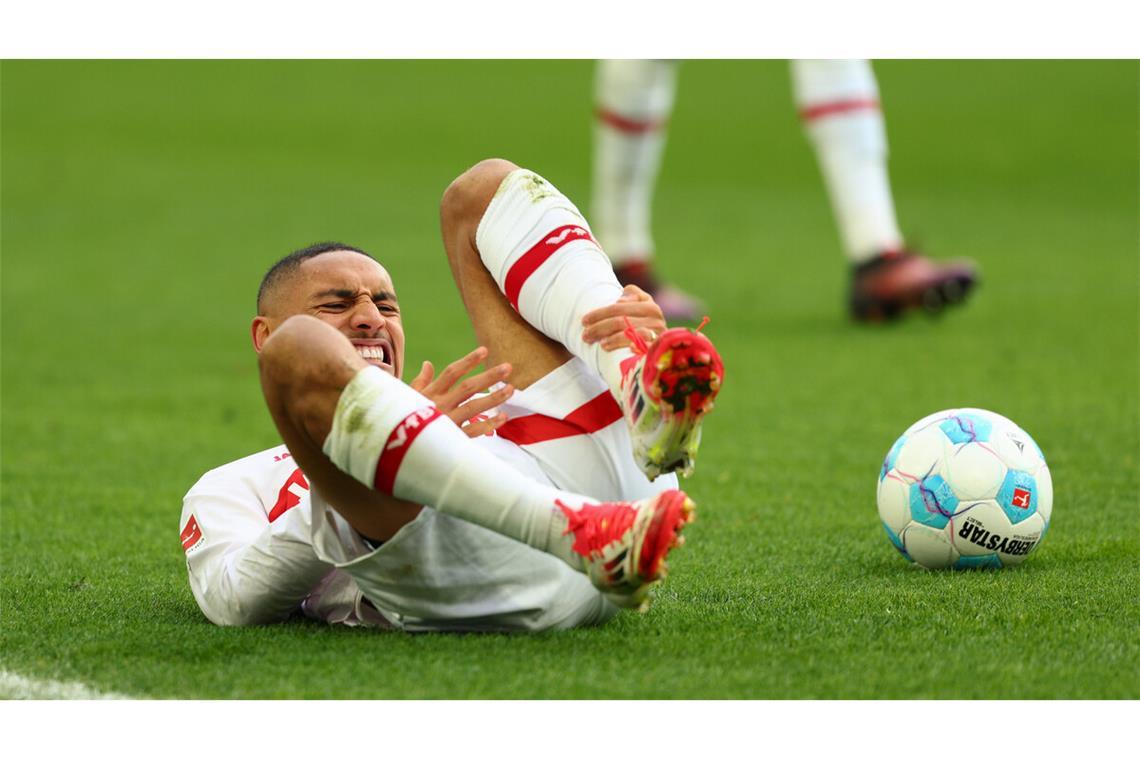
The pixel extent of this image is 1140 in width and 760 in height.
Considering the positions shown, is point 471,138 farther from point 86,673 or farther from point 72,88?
point 86,673

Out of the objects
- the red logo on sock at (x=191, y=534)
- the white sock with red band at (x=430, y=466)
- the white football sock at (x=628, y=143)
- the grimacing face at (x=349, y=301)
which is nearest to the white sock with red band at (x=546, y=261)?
the grimacing face at (x=349, y=301)

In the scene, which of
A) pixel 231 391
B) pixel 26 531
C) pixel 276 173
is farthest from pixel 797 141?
pixel 26 531

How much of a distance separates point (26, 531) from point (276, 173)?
1217 cm

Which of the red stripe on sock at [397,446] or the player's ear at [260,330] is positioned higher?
the player's ear at [260,330]

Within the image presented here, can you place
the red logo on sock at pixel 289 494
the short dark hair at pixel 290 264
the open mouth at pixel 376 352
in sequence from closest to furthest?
the open mouth at pixel 376 352
the short dark hair at pixel 290 264
the red logo on sock at pixel 289 494

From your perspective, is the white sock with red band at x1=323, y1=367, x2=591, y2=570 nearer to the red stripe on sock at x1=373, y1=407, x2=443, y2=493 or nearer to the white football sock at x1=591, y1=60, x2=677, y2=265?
the red stripe on sock at x1=373, y1=407, x2=443, y2=493

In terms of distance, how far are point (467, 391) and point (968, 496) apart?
125 centimetres

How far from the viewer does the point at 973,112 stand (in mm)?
19344

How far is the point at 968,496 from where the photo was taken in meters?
3.44

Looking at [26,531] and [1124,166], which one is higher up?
[26,531]

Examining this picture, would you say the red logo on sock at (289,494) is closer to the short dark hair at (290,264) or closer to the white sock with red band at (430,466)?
the short dark hair at (290,264)

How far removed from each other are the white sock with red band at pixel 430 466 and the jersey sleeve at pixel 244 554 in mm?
337

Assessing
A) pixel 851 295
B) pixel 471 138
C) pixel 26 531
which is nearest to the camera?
pixel 26 531

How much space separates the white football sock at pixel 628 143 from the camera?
8648 millimetres
